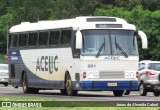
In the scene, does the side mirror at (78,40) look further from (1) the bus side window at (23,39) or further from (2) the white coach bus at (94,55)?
(1) the bus side window at (23,39)

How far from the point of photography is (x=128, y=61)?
30703 mm

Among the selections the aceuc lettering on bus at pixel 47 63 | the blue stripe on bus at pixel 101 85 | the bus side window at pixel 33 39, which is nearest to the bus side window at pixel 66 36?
the aceuc lettering on bus at pixel 47 63

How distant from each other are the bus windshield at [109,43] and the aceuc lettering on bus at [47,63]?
3207 mm

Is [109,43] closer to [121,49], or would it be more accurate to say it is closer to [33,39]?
[121,49]

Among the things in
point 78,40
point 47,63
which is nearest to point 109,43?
point 78,40

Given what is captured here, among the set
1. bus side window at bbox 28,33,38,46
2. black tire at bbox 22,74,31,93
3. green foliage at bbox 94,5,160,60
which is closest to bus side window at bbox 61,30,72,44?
bus side window at bbox 28,33,38,46

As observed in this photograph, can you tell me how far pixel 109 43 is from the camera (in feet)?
100

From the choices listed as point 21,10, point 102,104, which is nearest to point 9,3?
point 21,10

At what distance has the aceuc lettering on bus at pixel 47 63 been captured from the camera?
3353cm

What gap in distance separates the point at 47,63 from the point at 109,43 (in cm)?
467

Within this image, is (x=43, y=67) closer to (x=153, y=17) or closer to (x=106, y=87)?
(x=106, y=87)

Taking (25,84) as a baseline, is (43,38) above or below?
above

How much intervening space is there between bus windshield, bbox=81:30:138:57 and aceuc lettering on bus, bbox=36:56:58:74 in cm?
321

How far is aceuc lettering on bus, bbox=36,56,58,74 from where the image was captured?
33.5 meters
